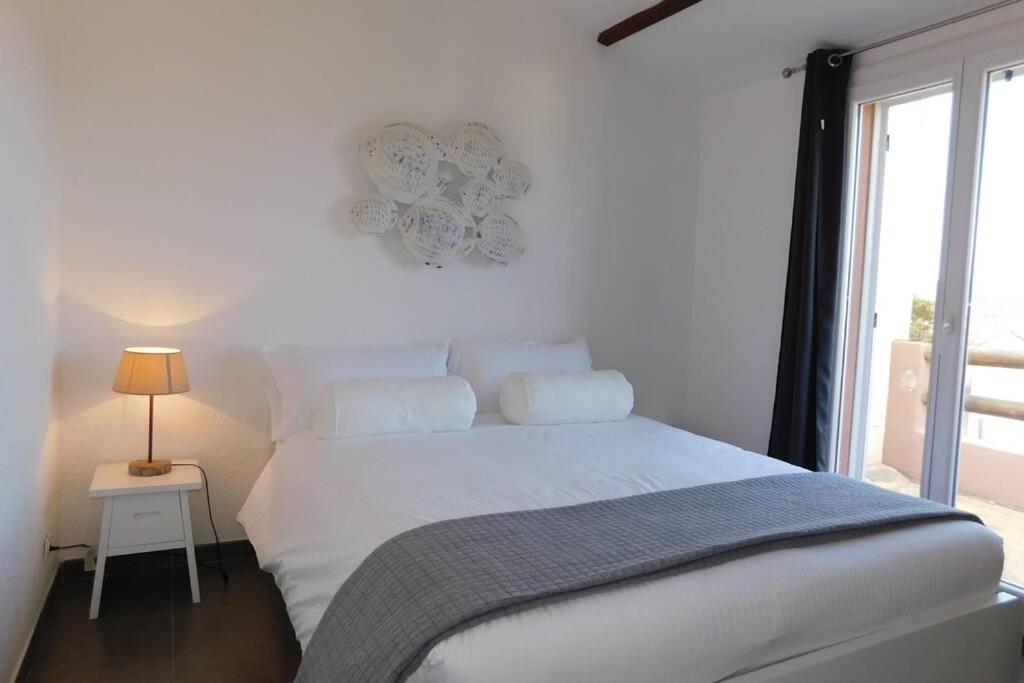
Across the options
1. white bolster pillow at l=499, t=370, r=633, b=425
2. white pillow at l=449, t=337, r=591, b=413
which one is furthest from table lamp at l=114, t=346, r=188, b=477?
white bolster pillow at l=499, t=370, r=633, b=425

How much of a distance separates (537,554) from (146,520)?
167 cm

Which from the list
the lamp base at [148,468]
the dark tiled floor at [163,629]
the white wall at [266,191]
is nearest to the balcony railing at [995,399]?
the white wall at [266,191]

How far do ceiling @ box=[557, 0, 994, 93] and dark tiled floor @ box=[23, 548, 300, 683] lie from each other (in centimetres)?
299

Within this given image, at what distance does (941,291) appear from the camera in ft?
9.30

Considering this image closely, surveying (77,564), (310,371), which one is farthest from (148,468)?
(310,371)

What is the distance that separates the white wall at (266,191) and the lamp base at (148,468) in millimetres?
229

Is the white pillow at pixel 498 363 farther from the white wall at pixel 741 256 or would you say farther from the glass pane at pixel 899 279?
the glass pane at pixel 899 279

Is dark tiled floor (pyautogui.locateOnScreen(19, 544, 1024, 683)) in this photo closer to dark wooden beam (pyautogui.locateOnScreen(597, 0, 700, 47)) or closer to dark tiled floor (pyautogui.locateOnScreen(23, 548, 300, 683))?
dark tiled floor (pyautogui.locateOnScreen(23, 548, 300, 683))

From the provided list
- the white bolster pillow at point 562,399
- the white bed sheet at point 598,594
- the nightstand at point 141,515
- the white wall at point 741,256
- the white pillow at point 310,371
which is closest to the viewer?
the white bed sheet at point 598,594

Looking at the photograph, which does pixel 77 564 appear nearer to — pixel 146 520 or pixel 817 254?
pixel 146 520

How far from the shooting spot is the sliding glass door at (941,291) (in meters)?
2.68

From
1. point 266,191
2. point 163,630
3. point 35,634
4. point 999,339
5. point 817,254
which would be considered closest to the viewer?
point 35,634

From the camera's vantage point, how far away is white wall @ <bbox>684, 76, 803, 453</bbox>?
352 cm

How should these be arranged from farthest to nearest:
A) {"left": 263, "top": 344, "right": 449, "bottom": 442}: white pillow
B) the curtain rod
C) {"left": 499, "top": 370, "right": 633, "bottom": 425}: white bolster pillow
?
{"left": 499, "top": 370, "right": 633, "bottom": 425}: white bolster pillow < {"left": 263, "top": 344, "right": 449, "bottom": 442}: white pillow < the curtain rod
